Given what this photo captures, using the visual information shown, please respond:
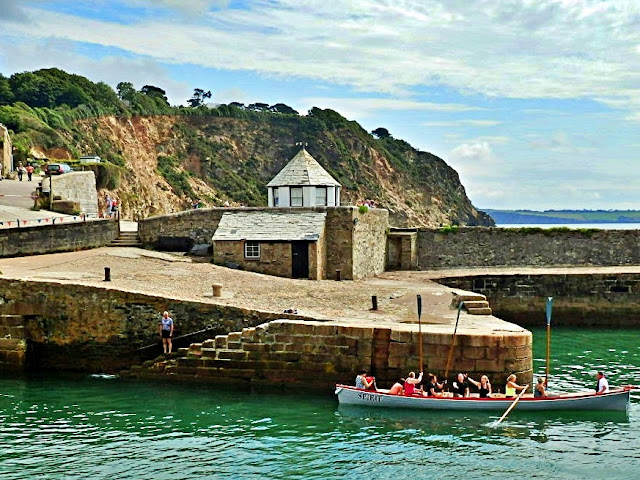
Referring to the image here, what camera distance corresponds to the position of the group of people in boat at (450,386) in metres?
17.7

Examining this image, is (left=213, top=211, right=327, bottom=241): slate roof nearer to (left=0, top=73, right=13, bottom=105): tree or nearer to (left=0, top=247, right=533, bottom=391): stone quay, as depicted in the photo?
(left=0, top=247, right=533, bottom=391): stone quay

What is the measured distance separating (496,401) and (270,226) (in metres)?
13.2

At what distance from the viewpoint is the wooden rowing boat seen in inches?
690

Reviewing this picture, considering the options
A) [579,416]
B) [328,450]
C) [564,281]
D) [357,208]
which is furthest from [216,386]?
[564,281]

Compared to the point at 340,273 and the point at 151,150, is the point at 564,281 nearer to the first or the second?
the point at 340,273

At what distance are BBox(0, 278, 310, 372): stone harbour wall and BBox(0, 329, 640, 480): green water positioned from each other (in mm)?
1278

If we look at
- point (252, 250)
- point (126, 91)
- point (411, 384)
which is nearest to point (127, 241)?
point (252, 250)

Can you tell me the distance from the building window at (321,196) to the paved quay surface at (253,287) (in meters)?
4.18

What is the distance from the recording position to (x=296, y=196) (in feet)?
103

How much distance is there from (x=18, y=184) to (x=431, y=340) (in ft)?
80.6

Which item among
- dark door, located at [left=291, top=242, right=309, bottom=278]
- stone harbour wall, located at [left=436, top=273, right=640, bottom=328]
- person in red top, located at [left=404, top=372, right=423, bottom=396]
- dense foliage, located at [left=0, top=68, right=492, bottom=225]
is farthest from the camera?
dense foliage, located at [left=0, top=68, right=492, bottom=225]

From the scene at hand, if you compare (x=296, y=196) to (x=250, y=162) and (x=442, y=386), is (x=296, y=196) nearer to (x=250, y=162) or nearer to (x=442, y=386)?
(x=442, y=386)

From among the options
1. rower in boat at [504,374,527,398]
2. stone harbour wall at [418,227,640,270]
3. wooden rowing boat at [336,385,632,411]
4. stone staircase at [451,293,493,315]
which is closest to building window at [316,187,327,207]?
stone harbour wall at [418,227,640,270]

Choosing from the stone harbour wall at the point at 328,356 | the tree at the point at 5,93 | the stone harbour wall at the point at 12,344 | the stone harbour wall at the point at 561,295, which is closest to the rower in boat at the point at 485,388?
the stone harbour wall at the point at 328,356
